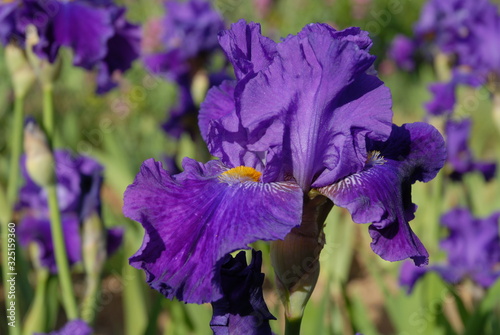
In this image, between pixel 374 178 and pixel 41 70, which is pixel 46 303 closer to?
pixel 41 70

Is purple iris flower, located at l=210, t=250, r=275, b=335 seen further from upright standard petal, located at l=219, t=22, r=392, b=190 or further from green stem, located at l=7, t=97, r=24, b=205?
green stem, located at l=7, t=97, r=24, b=205

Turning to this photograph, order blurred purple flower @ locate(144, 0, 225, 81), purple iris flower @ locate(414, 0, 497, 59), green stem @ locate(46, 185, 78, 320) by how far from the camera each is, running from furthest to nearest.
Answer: blurred purple flower @ locate(144, 0, 225, 81)
purple iris flower @ locate(414, 0, 497, 59)
green stem @ locate(46, 185, 78, 320)

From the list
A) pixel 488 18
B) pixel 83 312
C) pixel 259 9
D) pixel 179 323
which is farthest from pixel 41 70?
pixel 259 9

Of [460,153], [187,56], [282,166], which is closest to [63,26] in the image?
[282,166]

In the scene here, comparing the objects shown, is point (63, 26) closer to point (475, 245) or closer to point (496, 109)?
point (475, 245)

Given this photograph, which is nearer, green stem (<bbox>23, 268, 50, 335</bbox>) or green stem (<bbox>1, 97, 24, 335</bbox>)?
green stem (<bbox>1, 97, 24, 335</bbox>)

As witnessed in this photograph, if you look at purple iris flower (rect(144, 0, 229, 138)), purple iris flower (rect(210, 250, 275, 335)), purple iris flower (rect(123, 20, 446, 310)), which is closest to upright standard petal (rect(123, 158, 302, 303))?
purple iris flower (rect(123, 20, 446, 310))
